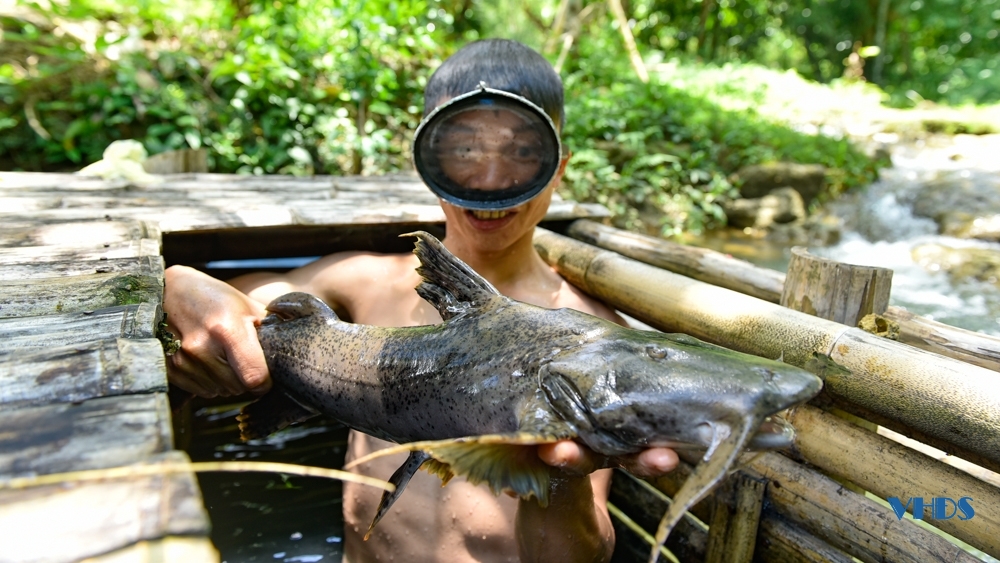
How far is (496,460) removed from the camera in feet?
4.42

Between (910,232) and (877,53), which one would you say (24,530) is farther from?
(877,53)

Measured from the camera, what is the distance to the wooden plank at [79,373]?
1066mm

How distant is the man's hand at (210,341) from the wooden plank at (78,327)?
54 cm

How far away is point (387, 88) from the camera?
759cm

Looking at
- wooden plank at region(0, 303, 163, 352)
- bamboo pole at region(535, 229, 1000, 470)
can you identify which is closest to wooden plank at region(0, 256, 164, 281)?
wooden plank at region(0, 303, 163, 352)

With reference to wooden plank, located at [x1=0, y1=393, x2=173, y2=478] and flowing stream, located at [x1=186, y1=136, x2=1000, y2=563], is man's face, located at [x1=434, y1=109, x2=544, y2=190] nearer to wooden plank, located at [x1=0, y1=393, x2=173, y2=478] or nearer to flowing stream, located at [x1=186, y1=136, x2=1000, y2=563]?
wooden plank, located at [x1=0, y1=393, x2=173, y2=478]

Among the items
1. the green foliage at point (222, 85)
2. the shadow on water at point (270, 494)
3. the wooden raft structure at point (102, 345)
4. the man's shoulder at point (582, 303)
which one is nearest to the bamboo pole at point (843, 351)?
the man's shoulder at point (582, 303)

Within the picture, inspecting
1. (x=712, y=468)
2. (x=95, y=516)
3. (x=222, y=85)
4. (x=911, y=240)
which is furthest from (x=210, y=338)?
(x=911, y=240)

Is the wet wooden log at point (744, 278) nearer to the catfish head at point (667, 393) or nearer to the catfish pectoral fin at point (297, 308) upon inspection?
the catfish head at point (667, 393)

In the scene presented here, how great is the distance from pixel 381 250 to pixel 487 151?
1342 millimetres

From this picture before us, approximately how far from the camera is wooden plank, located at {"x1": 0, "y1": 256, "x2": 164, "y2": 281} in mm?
1723

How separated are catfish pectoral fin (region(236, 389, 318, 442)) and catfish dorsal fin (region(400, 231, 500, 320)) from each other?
2.06ft

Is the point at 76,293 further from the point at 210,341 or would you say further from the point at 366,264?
the point at 366,264

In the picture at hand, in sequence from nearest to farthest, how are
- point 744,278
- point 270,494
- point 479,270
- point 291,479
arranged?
point 744,278 → point 479,270 → point 270,494 → point 291,479
